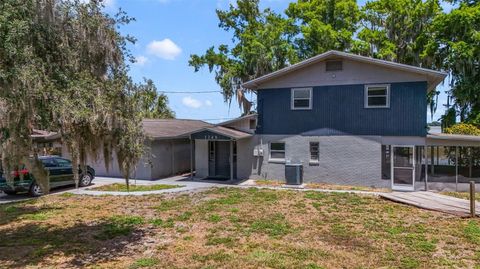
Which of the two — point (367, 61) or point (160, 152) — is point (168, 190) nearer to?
point (160, 152)

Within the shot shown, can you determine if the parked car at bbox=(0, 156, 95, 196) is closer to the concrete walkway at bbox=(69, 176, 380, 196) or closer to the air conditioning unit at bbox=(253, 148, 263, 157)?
→ the concrete walkway at bbox=(69, 176, 380, 196)

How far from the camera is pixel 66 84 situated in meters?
7.34

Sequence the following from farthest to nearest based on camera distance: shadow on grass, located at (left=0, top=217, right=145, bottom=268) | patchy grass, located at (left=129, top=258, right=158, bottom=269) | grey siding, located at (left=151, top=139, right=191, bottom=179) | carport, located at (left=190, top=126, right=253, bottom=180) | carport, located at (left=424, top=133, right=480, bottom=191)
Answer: carport, located at (left=190, top=126, right=253, bottom=180) → grey siding, located at (left=151, top=139, right=191, bottom=179) → carport, located at (left=424, top=133, right=480, bottom=191) → shadow on grass, located at (left=0, top=217, right=145, bottom=268) → patchy grass, located at (left=129, top=258, right=158, bottom=269)

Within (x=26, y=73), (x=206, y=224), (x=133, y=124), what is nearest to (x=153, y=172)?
(x=206, y=224)

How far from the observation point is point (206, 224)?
414 inches

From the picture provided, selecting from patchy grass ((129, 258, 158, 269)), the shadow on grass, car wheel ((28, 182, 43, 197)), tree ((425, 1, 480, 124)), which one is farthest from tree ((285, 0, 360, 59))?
patchy grass ((129, 258, 158, 269))

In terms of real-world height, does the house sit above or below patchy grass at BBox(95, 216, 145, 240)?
above

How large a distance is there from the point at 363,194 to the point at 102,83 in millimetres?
11622

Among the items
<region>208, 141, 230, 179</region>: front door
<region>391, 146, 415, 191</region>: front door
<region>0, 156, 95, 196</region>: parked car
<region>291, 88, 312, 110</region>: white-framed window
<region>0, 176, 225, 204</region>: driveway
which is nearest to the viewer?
<region>0, 156, 95, 196</region>: parked car

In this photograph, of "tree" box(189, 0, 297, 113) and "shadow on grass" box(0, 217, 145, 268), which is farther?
"tree" box(189, 0, 297, 113)

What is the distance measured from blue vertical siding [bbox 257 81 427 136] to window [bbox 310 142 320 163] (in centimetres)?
57

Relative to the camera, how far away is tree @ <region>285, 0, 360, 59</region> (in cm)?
2898

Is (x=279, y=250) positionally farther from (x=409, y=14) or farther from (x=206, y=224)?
(x=409, y=14)

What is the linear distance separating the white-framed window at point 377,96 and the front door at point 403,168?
83.3 inches
